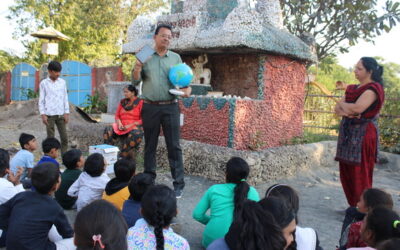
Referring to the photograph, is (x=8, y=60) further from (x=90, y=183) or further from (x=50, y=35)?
(x=90, y=183)

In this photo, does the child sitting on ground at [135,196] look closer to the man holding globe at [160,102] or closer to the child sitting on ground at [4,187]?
the child sitting on ground at [4,187]

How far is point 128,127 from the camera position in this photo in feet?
17.6

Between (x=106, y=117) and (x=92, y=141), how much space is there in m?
1.15

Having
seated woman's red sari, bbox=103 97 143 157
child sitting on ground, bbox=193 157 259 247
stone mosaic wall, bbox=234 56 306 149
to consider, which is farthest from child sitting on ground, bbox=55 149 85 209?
stone mosaic wall, bbox=234 56 306 149

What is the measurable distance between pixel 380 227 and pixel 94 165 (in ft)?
7.86

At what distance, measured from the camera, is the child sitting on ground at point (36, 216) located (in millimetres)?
2193

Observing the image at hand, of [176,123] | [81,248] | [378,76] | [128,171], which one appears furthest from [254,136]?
[81,248]

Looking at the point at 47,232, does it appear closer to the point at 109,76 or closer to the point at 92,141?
the point at 92,141

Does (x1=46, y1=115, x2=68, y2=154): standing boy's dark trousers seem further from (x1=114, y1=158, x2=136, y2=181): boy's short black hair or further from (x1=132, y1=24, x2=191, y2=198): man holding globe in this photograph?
(x1=114, y1=158, x2=136, y2=181): boy's short black hair

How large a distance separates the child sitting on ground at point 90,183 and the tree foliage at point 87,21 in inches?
597

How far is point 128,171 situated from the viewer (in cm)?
312

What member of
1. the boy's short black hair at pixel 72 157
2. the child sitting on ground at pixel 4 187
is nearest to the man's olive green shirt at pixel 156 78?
the boy's short black hair at pixel 72 157

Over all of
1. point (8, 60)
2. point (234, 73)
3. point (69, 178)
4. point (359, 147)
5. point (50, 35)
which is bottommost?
point (69, 178)

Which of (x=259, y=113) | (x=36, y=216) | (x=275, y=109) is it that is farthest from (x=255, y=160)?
(x=36, y=216)
